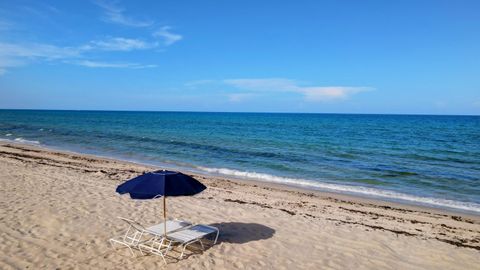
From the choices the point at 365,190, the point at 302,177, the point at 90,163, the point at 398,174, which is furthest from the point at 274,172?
the point at 90,163

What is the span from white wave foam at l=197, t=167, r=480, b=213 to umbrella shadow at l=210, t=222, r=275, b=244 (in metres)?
7.66

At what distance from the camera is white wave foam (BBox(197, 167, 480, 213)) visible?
523 inches

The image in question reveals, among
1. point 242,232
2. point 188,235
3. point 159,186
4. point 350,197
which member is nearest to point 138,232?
point 188,235

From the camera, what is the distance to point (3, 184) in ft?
39.2

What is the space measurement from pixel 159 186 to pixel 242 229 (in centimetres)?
313

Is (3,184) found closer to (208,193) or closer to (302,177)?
(208,193)

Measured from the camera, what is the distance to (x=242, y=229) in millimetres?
8562

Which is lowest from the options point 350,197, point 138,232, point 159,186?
point 350,197

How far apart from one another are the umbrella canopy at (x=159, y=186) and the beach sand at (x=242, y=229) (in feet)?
4.53

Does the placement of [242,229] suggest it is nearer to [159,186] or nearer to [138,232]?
[138,232]

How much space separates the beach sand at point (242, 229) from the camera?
6672 mm

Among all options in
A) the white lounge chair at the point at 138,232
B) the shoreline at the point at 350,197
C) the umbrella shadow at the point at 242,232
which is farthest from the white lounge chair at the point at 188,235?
the shoreline at the point at 350,197

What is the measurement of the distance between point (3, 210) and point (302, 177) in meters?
13.1

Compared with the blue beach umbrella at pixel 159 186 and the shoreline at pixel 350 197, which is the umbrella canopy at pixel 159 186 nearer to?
the blue beach umbrella at pixel 159 186
